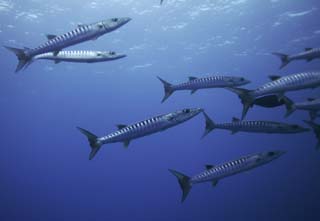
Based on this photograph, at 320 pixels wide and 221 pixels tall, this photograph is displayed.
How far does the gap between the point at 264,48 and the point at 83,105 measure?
41656 millimetres

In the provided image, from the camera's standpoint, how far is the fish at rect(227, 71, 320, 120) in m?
7.92

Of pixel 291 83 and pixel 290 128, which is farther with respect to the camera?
pixel 291 83

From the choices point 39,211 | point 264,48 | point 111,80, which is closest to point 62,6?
point 264,48

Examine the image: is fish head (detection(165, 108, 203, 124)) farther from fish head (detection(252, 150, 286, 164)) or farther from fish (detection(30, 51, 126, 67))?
fish (detection(30, 51, 126, 67))

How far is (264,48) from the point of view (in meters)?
36.0

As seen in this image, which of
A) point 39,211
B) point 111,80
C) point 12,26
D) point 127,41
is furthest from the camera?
point 39,211

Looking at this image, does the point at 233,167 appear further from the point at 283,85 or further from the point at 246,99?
the point at 283,85

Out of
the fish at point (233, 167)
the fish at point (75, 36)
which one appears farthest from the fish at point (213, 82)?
the fish at point (233, 167)

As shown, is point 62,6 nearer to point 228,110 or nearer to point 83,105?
point 83,105

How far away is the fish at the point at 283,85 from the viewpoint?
7.92 meters

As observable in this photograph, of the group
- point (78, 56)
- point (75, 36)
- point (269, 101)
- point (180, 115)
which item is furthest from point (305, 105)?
point (78, 56)

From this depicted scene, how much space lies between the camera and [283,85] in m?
7.90

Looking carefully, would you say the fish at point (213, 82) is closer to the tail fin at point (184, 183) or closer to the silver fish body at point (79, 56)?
the silver fish body at point (79, 56)

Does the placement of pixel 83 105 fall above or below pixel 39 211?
above
